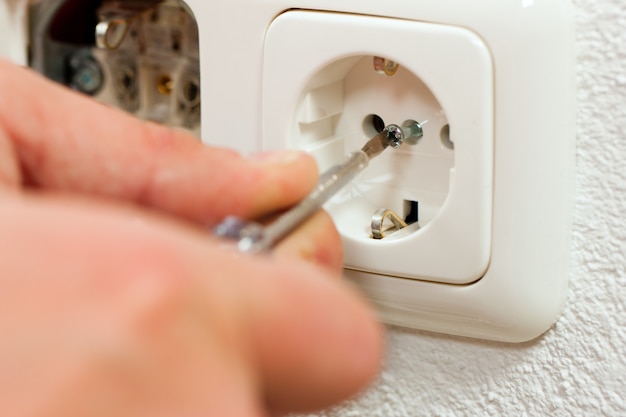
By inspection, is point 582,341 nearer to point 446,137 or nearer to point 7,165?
point 446,137

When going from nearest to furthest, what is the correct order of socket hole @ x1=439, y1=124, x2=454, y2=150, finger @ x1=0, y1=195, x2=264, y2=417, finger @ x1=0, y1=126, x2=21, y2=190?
finger @ x1=0, y1=195, x2=264, y2=417 → finger @ x1=0, y1=126, x2=21, y2=190 → socket hole @ x1=439, y1=124, x2=454, y2=150

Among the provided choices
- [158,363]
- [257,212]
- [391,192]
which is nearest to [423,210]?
[391,192]

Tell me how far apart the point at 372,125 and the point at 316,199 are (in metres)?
0.10

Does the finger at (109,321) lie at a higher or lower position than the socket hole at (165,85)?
higher

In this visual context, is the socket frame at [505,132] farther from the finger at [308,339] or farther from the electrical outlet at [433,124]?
the finger at [308,339]

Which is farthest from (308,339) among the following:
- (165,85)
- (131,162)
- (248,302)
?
(165,85)

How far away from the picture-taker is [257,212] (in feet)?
0.91

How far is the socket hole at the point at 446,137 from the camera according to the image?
37cm

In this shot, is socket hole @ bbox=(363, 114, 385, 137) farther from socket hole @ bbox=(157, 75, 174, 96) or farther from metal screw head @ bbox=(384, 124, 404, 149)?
socket hole @ bbox=(157, 75, 174, 96)

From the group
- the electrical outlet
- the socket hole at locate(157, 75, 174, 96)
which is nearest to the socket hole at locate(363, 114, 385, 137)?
the electrical outlet

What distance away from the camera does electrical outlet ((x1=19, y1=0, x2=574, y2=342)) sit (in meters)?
0.32

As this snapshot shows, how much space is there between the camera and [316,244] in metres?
Answer: 0.30

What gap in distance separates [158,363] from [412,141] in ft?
0.77

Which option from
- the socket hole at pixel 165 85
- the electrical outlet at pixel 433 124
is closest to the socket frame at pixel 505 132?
the electrical outlet at pixel 433 124
